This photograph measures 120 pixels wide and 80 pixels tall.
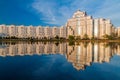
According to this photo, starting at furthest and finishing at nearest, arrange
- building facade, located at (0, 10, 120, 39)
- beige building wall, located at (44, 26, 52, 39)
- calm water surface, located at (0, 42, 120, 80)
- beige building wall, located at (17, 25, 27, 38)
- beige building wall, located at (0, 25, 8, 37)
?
beige building wall, located at (44, 26, 52, 39), beige building wall, located at (17, 25, 27, 38), beige building wall, located at (0, 25, 8, 37), building facade, located at (0, 10, 120, 39), calm water surface, located at (0, 42, 120, 80)

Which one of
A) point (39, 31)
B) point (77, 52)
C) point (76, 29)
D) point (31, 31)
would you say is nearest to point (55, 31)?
point (39, 31)

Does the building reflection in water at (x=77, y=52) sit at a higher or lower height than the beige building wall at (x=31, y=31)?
lower

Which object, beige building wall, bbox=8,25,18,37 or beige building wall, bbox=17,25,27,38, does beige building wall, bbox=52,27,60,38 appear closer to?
beige building wall, bbox=17,25,27,38

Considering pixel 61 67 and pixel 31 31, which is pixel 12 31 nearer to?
pixel 31 31

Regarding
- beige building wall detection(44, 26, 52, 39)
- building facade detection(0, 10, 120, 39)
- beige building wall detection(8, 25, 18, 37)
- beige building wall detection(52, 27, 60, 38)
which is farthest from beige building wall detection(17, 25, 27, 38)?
beige building wall detection(52, 27, 60, 38)

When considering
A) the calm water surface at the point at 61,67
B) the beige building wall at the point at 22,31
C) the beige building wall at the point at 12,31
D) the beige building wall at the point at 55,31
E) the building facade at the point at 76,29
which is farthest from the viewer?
the beige building wall at the point at 55,31

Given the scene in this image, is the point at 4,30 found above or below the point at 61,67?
above

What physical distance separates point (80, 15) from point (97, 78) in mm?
79431

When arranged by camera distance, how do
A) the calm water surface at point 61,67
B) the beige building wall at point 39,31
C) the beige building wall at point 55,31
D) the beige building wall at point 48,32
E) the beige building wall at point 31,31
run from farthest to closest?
the beige building wall at point 55,31
the beige building wall at point 48,32
the beige building wall at point 39,31
the beige building wall at point 31,31
the calm water surface at point 61,67

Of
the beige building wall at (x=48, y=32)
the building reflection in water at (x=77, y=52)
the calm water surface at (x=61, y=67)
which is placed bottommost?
the calm water surface at (x=61, y=67)

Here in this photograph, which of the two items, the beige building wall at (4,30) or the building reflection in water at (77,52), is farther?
the beige building wall at (4,30)

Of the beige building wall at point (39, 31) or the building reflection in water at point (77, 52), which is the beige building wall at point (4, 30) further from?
the building reflection in water at point (77, 52)

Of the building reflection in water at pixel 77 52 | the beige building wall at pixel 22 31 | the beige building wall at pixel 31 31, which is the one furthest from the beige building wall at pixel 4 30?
the building reflection in water at pixel 77 52

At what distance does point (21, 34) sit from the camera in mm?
93188
